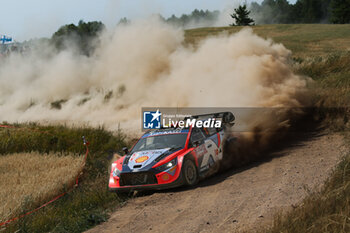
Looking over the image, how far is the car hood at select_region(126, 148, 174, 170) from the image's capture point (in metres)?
10.3

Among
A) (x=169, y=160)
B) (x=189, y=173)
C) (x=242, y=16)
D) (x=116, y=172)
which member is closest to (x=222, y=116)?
(x=189, y=173)

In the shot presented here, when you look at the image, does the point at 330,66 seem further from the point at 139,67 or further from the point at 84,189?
the point at 84,189

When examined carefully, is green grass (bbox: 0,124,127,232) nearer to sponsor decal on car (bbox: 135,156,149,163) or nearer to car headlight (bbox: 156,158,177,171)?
sponsor decal on car (bbox: 135,156,149,163)

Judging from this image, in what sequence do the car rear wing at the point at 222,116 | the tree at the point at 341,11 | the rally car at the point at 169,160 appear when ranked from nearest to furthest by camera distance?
1. the rally car at the point at 169,160
2. the car rear wing at the point at 222,116
3. the tree at the point at 341,11

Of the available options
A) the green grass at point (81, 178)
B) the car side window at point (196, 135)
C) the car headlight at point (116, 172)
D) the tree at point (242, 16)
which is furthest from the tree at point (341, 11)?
the car headlight at point (116, 172)

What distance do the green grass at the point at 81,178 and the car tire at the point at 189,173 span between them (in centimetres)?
163

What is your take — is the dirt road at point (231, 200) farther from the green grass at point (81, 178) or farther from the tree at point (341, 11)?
the tree at point (341, 11)

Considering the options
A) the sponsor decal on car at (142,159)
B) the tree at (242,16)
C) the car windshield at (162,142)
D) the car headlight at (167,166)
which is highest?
the tree at (242,16)

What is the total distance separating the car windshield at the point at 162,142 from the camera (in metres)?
11.1

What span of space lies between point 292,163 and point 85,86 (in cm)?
1958

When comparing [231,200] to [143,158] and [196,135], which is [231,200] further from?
[196,135]

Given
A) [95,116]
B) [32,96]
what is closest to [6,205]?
[95,116]

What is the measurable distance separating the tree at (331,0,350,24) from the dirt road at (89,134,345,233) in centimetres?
8178

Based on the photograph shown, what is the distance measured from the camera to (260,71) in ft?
54.4
